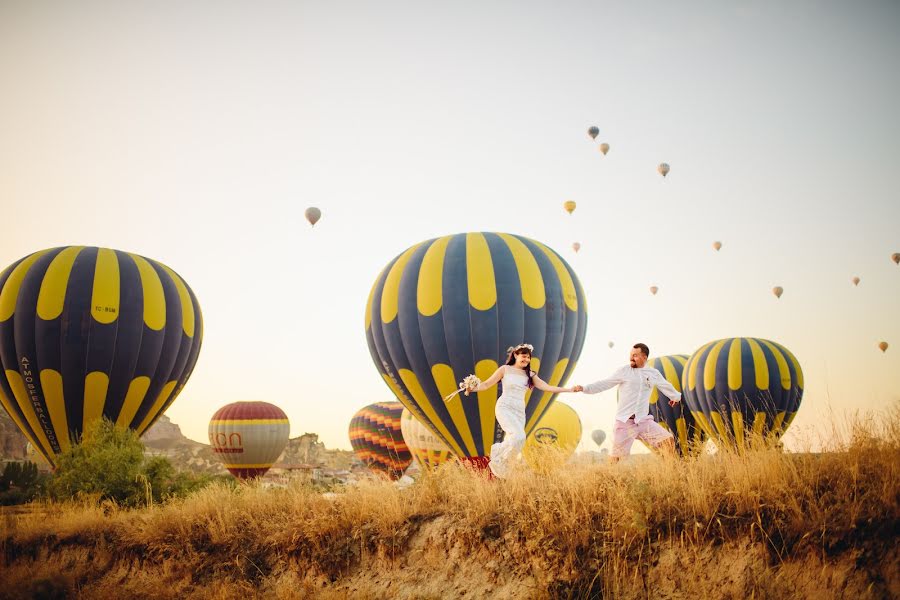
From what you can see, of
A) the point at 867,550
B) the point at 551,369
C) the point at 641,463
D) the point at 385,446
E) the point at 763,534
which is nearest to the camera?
the point at 867,550

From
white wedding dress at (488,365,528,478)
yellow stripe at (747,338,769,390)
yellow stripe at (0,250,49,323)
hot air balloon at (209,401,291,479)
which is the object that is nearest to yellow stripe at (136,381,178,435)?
yellow stripe at (0,250,49,323)

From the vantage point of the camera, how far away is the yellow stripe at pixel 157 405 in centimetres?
2022

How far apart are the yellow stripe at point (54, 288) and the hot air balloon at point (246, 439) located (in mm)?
20131

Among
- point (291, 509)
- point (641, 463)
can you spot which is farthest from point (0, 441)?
point (641, 463)

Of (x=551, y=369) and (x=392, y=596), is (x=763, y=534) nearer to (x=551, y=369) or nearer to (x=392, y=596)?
(x=392, y=596)

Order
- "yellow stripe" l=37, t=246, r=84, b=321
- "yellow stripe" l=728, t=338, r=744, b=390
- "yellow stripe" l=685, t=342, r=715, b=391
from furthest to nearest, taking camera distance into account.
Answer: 1. "yellow stripe" l=685, t=342, r=715, b=391
2. "yellow stripe" l=728, t=338, r=744, b=390
3. "yellow stripe" l=37, t=246, r=84, b=321

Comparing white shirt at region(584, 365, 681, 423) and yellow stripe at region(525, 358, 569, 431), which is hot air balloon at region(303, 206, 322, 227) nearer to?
yellow stripe at region(525, 358, 569, 431)

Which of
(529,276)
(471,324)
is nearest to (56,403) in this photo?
(471,324)

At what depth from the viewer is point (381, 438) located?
39.9 meters

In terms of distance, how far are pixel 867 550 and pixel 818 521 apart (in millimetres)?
353

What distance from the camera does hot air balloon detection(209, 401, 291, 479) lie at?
37938 millimetres

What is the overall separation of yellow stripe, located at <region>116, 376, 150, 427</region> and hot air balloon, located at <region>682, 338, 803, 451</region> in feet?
71.7

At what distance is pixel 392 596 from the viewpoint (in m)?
6.21

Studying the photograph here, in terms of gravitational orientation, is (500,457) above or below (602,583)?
above
